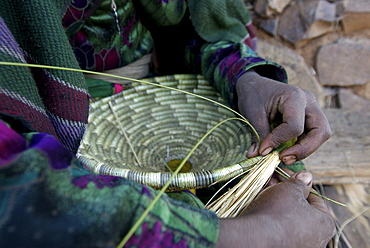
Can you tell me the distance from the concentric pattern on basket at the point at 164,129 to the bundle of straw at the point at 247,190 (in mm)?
96

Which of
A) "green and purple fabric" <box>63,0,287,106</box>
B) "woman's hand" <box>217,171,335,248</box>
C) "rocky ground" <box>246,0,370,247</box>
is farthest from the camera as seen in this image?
"rocky ground" <box>246,0,370,247</box>

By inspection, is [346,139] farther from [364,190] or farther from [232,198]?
[232,198]

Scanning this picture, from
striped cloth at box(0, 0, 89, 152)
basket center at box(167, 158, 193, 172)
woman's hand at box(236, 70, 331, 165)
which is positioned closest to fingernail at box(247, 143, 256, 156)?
woman's hand at box(236, 70, 331, 165)

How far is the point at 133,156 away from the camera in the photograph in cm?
96

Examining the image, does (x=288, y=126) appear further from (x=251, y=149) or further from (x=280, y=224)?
(x=280, y=224)

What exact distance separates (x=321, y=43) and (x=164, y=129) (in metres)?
1.31

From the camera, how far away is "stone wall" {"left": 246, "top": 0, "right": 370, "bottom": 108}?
1.73 metres

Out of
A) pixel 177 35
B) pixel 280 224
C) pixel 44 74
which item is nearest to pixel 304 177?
pixel 280 224

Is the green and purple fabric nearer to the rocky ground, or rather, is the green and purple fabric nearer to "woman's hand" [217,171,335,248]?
"woman's hand" [217,171,335,248]

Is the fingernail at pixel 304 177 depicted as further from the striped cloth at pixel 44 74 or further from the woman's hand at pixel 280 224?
the striped cloth at pixel 44 74

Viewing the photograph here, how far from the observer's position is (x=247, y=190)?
71 centimetres

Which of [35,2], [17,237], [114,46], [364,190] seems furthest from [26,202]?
[364,190]

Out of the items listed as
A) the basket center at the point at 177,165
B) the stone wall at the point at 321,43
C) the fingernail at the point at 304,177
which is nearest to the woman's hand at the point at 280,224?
the fingernail at the point at 304,177

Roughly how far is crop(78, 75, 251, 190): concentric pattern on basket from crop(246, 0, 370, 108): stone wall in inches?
37.5
